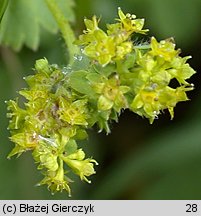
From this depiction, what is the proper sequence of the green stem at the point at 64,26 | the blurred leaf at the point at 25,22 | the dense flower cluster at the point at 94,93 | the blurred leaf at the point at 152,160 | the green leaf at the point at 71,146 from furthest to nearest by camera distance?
1. the blurred leaf at the point at 152,160
2. the blurred leaf at the point at 25,22
3. the green stem at the point at 64,26
4. the green leaf at the point at 71,146
5. the dense flower cluster at the point at 94,93

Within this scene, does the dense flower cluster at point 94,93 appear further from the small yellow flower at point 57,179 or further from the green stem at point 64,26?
the green stem at point 64,26

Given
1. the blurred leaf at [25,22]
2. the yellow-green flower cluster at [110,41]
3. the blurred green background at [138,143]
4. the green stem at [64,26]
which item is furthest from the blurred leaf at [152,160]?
the yellow-green flower cluster at [110,41]

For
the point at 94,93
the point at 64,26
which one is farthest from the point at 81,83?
the point at 64,26

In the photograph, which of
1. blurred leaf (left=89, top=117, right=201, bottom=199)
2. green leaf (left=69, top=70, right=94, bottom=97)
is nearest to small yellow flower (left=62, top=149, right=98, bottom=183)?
green leaf (left=69, top=70, right=94, bottom=97)

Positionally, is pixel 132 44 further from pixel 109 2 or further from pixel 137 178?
pixel 137 178

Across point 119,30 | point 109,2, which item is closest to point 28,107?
point 119,30

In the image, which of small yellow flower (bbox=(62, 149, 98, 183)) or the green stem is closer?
small yellow flower (bbox=(62, 149, 98, 183))

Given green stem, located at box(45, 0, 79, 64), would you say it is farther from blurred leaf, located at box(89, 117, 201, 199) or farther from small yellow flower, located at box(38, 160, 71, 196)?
blurred leaf, located at box(89, 117, 201, 199)
